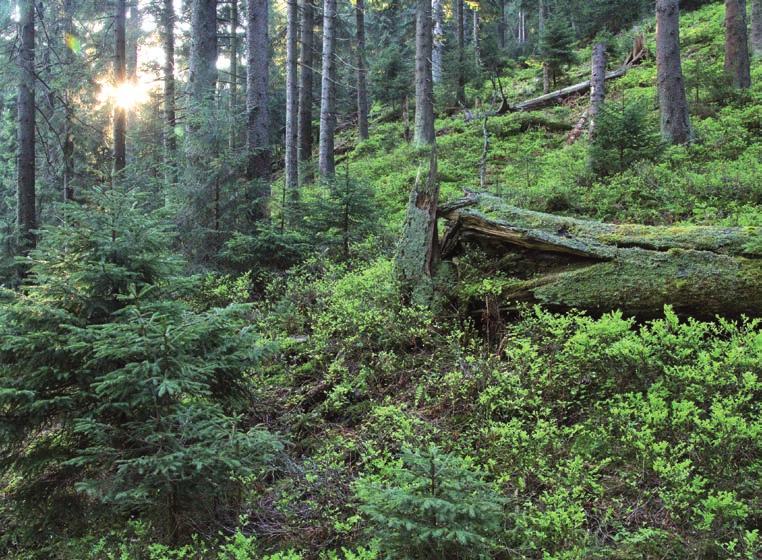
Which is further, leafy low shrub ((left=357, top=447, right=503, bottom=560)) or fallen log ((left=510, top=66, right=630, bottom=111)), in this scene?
fallen log ((left=510, top=66, right=630, bottom=111))

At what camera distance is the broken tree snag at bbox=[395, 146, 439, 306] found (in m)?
5.47

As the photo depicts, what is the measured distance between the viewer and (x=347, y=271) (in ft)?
24.6

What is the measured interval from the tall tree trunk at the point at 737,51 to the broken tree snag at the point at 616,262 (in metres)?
10.7

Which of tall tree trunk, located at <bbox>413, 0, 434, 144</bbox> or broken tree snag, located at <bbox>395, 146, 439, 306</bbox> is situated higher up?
tall tree trunk, located at <bbox>413, 0, 434, 144</bbox>

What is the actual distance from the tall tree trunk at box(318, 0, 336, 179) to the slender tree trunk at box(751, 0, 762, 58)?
1360 cm

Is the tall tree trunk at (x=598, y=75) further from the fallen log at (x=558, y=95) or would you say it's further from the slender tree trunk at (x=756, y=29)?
the slender tree trunk at (x=756, y=29)

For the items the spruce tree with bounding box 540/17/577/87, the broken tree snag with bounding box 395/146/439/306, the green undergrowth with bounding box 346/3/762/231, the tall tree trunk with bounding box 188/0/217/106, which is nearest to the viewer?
the broken tree snag with bounding box 395/146/439/306

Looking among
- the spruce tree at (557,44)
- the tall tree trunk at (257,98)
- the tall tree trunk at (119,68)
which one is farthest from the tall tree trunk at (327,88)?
the spruce tree at (557,44)

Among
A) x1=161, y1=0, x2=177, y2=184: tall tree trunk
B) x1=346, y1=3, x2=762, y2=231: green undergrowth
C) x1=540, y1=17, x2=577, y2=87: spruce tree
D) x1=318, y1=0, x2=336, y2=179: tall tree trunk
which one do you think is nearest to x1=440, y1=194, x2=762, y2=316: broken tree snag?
x1=346, y1=3, x2=762, y2=231: green undergrowth

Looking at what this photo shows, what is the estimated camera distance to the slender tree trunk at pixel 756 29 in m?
15.6

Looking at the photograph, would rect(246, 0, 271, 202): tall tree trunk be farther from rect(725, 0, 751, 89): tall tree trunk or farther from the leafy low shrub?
rect(725, 0, 751, 89): tall tree trunk

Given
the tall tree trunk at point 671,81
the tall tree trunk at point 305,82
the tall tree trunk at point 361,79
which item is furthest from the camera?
the tall tree trunk at point 361,79

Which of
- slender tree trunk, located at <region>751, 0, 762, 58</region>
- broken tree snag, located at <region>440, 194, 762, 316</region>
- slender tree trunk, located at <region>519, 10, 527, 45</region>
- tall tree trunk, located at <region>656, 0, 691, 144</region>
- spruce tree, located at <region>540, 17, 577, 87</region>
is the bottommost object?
broken tree snag, located at <region>440, 194, 762, 316</region>

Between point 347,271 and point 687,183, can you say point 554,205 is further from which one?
point 347,271
